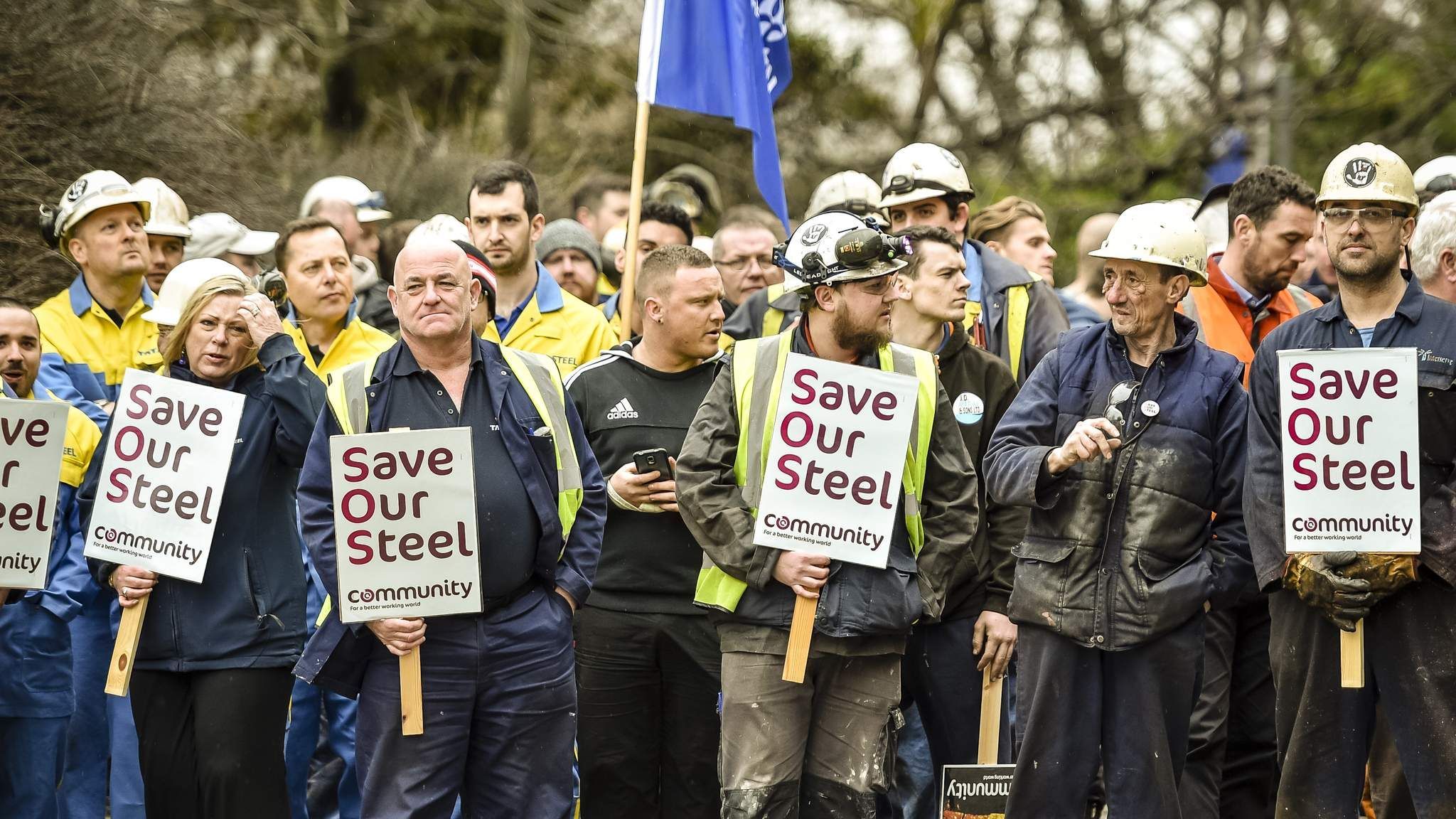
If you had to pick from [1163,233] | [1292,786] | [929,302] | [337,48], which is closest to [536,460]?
[929,302]

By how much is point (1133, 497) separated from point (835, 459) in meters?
1.08

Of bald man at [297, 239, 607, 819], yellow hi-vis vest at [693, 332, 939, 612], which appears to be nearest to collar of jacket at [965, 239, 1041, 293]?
yellow hi-vis vest at [693, 332, 939, 612]

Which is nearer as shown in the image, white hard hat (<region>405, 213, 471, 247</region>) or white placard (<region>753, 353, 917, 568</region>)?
white placard (<region>753, 353, 917, 568</region>)

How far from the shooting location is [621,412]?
7207mm

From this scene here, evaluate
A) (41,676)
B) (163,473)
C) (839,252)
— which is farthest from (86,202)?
(839,252)

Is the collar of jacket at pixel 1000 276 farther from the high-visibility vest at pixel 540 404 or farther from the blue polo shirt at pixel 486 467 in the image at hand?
the blue polo shirt at pixel 486 467

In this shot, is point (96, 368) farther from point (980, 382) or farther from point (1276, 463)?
point (1276, 463)

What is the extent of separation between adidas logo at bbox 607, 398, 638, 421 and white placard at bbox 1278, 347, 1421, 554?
2576mm

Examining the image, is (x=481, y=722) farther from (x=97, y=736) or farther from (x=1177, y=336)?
(x=1177, y=336)

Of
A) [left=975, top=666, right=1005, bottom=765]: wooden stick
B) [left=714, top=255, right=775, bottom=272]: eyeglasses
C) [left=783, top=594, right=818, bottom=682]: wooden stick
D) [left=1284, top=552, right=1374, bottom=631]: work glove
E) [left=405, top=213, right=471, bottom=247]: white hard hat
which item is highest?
[left=714, top=255, right=775, bottom=272]: eyeglasses

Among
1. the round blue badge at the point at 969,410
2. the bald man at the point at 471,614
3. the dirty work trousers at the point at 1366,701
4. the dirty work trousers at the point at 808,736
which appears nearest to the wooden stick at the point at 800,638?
the dirty work trousers at the point at 808,736

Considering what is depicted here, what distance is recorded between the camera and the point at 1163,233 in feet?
20.9

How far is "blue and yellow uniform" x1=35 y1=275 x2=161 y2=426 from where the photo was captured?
751 cm

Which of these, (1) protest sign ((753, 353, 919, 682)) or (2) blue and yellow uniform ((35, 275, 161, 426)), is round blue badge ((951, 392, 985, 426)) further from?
(2) blue and yellow uniform ((35, 275, 161, 426))
